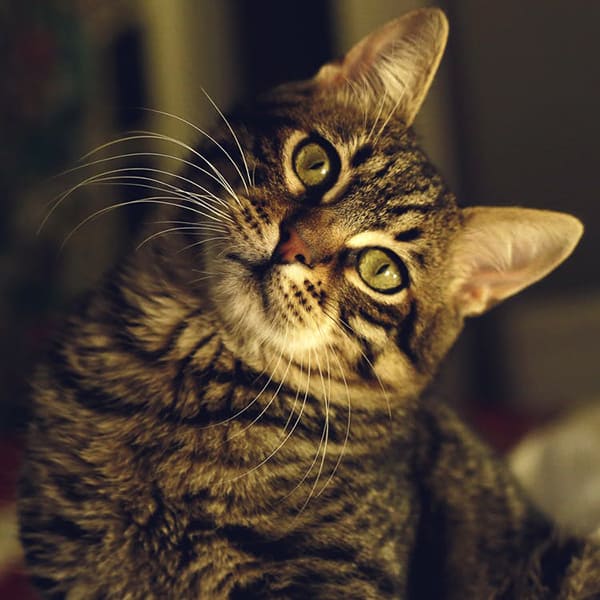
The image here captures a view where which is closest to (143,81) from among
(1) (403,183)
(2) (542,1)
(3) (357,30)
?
(3) (357,30)

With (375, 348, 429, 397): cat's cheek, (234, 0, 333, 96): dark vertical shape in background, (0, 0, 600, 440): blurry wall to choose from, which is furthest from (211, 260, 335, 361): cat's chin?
(234, 0, 333, 96): dark vertical shape in background

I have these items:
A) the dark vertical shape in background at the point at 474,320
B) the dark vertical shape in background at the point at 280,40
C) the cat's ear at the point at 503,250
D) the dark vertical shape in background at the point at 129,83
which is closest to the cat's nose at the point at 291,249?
the cat's ear at the point at 503,250

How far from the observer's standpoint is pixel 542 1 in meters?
3.04

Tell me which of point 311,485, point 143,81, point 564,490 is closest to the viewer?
point 311,485

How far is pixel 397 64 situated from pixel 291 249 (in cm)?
41

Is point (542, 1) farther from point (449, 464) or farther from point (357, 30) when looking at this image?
point (449, 464)

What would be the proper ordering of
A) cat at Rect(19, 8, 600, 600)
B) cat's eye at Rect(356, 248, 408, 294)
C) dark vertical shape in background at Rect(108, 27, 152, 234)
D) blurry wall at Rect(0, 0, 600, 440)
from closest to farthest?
cat at Rect(19, 8, 600, 600) < cat's eye at Rect(356, 248, 408, 294) < blurry wall at Rect(0, 0, 600, 440) < dark vertical shape in background at Rect(108, 27, 152, 234)

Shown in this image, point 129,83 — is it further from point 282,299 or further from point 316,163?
point 282,299

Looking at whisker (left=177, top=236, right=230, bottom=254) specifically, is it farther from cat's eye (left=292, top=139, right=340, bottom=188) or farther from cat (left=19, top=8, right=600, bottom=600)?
cat's eye (left=292, top=139, right=340, bottom=188)

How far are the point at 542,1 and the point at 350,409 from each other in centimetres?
262

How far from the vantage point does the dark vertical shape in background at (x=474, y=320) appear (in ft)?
10.1

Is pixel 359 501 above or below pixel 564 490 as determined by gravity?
above

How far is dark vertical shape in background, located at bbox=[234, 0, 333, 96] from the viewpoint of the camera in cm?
328

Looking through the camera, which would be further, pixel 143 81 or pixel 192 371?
pixel 143 81
